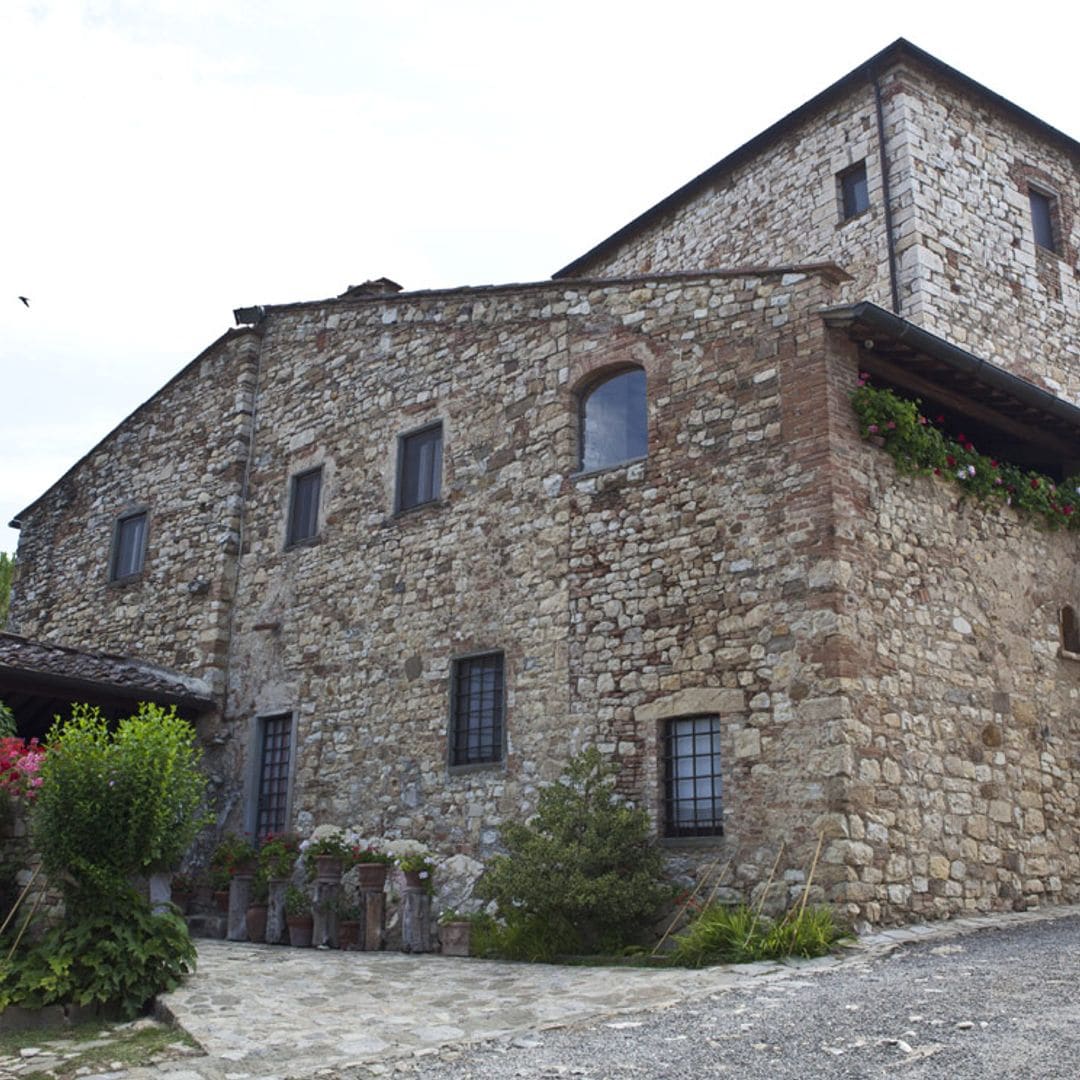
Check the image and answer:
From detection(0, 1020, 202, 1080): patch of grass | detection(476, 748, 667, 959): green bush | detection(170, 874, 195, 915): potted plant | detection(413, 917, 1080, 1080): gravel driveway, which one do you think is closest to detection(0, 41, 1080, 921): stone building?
detection(476, 748, 667, 959): green bush

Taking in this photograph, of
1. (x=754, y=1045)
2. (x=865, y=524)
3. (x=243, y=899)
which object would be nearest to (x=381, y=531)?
(x=243, y=899)

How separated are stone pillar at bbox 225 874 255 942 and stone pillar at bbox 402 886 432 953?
2.08 metres

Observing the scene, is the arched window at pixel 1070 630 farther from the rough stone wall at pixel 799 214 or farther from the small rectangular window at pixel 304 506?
the small rectangular window at pixel 304 506

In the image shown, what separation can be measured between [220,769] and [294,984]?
5.63 m

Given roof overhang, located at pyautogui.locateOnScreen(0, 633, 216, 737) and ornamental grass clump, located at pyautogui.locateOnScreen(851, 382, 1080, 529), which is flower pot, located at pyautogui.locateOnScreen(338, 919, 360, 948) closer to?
roof overhang, located at pyautogui.locateOnScreen(0, 633, 216, 737)

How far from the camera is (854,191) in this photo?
1488 centimetres

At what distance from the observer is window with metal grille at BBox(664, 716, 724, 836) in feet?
30.3

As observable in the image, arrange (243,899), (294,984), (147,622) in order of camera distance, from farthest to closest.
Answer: (147,622) → (243,899) → (294,984)

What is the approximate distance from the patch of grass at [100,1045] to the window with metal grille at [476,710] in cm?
456

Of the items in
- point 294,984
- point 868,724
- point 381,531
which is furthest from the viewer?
point 381,531

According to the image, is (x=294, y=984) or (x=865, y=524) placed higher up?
(x=865, y=524)

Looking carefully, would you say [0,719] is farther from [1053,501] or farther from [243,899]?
[1053,501]

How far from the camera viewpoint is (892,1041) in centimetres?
526

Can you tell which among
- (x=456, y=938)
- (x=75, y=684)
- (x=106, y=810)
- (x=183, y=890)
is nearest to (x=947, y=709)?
(x=456, y=938)
